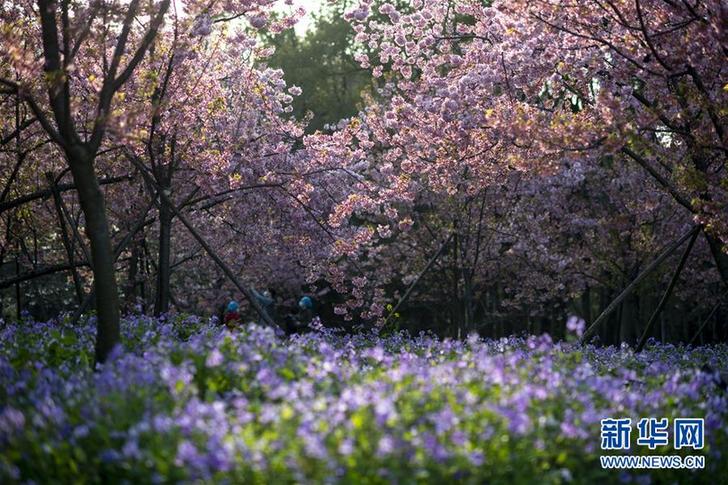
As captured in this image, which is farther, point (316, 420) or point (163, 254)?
point (163, 254)

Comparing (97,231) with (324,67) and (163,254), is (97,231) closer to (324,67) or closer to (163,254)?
(163,254)

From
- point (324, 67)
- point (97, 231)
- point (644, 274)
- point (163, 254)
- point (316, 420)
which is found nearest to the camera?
point (316, 420)

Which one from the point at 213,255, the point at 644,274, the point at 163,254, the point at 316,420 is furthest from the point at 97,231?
the point at 644,274

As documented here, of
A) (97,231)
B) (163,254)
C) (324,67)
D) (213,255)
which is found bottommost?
(97,231)

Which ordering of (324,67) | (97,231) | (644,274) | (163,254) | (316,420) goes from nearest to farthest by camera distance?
1. (316,420)
2. (97,231)
3. (644,274)
4. (163,254)
5. (324,67)

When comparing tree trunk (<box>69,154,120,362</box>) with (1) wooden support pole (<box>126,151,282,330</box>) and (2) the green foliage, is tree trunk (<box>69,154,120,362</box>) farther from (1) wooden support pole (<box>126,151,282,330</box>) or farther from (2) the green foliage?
(2) the green foliage

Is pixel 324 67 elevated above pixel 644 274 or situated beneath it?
elevated above

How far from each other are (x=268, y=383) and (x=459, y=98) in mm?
12321

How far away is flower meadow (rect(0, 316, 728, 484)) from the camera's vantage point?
4.71 meters

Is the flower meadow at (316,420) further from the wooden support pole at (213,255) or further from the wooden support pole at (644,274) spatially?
the wooden support pole at (644,274)

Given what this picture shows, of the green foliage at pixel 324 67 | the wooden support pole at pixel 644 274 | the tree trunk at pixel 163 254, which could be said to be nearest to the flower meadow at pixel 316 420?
the wooden support pole at pixel 644 274

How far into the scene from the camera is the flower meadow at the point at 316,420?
471 cm

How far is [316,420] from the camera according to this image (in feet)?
16.5

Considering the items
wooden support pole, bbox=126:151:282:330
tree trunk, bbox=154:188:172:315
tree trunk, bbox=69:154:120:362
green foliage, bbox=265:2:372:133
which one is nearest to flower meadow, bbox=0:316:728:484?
tree trunk, bbox=69:154:120:362
